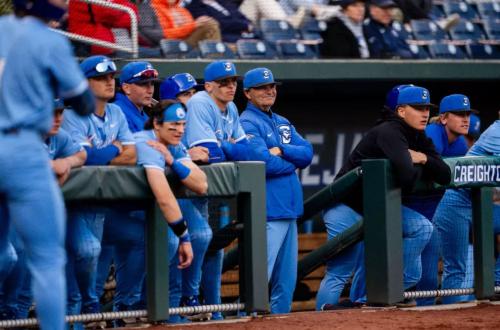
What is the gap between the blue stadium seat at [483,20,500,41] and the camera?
11203mm

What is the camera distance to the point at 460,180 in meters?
6.98

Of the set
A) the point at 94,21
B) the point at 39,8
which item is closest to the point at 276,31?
the point at 94,21

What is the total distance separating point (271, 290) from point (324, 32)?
380 cm

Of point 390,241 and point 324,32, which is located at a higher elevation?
point 324,32

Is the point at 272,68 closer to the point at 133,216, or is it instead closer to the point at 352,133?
the point at 352,133

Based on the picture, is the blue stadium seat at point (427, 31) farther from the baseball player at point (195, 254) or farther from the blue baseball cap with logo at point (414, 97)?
the baseball player at point (195, 254)

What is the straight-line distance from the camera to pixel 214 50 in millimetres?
9461

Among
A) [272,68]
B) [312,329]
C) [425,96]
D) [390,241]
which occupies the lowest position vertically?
[312,329]

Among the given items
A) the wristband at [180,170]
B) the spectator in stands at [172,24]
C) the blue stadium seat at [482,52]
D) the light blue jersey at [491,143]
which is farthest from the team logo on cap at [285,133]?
the blue stadium seat at [482,52]

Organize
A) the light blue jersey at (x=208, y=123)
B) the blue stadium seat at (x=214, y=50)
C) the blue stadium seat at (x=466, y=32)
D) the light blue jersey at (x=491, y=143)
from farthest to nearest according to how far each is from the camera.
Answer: the blue stadium seat at (x=466, y=32) → the blue stadium seat at (x=214, y=50) → the light blue jersey at (x=491, y=143) → the light blue jersey at (x=208, y=123)

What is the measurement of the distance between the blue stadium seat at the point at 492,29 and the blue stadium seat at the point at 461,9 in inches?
6.4

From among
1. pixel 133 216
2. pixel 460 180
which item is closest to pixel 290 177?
pixel 460 180

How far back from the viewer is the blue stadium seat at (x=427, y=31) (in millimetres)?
10805

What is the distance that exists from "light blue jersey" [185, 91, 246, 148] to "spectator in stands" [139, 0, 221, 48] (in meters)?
2.65
